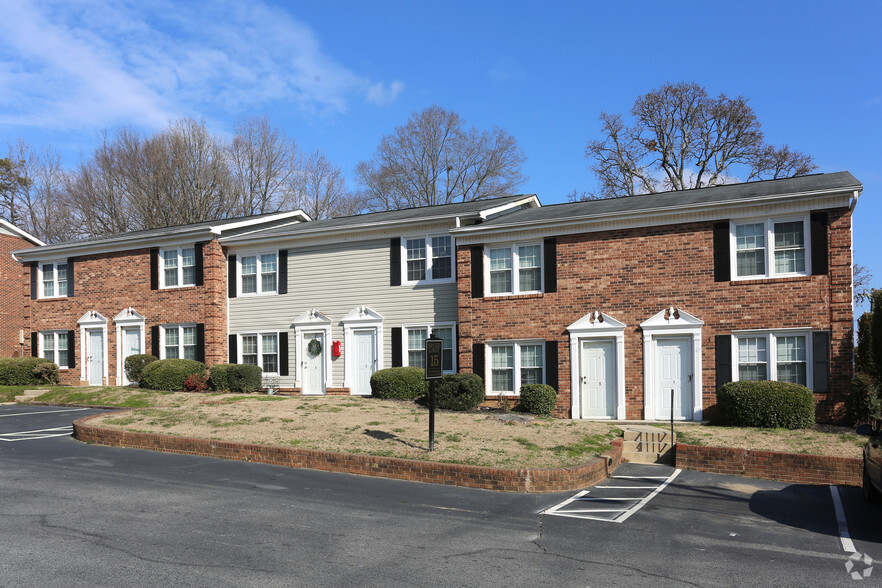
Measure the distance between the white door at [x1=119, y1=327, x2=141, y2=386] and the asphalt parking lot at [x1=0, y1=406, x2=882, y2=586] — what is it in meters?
14.8

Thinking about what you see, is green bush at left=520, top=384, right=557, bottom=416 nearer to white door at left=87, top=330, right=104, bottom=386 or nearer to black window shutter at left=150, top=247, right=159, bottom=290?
black window shutter at left=150, top=247, right=159, bottom=290

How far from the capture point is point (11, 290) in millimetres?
32562

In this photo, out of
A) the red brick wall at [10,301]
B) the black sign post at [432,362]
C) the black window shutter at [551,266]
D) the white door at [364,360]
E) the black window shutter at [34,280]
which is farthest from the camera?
the red brick wall at [10,301]

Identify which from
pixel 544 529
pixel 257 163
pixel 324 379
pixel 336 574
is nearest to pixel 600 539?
pixel 544 529

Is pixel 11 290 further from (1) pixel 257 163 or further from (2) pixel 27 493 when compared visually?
(2) pixel 27 493

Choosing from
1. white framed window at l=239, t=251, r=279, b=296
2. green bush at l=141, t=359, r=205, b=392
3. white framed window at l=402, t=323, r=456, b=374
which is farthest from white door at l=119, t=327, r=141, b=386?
white framed window at l=402, t=323, r=456, b=374

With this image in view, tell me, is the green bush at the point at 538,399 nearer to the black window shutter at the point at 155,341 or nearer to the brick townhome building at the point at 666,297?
the brick townhome building at the point at 666,297

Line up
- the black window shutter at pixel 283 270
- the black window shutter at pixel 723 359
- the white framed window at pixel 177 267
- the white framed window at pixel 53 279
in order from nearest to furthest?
the black window shutter at pixel 723 359
the black window shutter at pixel 283 270
the white framed window at pixel 177 267
the white framed window at pixel 53 279

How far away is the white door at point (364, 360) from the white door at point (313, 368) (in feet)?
3.92

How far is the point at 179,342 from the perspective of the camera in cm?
2602

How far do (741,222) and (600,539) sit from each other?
11943mm

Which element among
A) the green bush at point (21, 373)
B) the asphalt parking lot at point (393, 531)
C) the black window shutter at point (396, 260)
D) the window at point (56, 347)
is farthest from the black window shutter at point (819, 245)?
the window at point (56, 347)

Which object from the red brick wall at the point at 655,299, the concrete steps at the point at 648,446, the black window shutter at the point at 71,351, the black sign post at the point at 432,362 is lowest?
the concrete steps at the point at 648,446

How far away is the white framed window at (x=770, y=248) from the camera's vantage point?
17.1 metres
